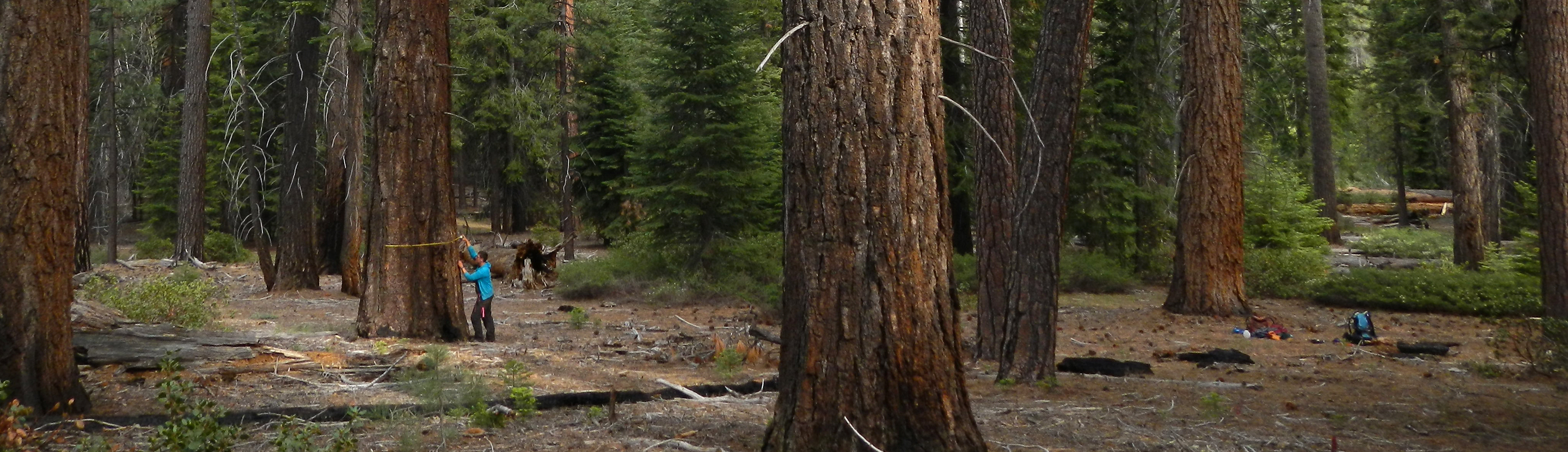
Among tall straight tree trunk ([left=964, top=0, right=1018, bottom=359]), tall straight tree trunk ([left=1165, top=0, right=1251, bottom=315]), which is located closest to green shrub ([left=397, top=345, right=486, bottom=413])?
tall straight tree trunk ([left=964, top=0, right=1018, bottom=359])

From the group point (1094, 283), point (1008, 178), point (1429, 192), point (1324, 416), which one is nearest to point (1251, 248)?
point (1094, 283)

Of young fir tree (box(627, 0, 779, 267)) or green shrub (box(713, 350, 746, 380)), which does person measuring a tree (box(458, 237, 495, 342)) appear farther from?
young fir tree (box(627, 0, 779, 267))

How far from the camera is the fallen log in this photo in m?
6.64

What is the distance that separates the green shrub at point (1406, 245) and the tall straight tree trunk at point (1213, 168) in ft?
41.8

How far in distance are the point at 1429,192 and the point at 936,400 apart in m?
39.7

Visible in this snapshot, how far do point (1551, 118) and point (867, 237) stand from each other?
9.53m

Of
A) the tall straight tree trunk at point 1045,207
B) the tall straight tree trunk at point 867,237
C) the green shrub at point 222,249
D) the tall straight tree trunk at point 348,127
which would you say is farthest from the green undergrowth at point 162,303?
the green shrub at point 222,249

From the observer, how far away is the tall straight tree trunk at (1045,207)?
826cm

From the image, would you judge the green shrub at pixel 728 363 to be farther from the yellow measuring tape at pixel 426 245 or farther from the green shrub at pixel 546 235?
the green shrub at pixel 546 235

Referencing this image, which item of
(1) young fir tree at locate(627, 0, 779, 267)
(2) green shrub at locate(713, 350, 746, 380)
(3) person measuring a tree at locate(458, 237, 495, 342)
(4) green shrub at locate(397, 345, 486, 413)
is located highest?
(1) young fir tree at locate(627, 0, 779, 267)

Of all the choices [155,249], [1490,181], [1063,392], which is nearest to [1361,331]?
[1063,392]

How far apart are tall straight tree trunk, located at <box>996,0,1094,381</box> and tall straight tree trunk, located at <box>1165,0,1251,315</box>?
680cm

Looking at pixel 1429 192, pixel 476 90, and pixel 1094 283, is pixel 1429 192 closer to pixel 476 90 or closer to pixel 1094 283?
pixel 1094 283

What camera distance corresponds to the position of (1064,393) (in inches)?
317
